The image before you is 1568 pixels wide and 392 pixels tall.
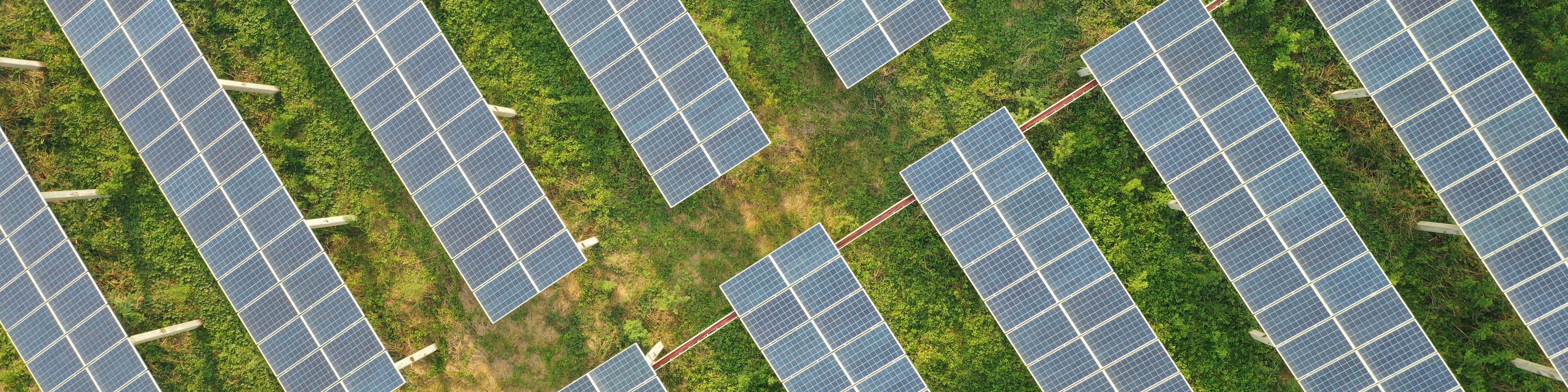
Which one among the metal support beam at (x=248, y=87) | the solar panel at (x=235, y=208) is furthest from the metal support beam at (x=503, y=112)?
the metal support beam at (x=248, y=87)

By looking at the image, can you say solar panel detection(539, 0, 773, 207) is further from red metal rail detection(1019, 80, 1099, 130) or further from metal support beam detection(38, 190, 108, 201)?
metal support beam detection(38, 190, 108, 201)

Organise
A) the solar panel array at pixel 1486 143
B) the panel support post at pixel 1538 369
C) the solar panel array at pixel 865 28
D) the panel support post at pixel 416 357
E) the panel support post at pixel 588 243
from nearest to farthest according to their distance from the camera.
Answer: the solar panel array at pixel 1486 143
the panel support post at pixel 1538 369
the solar panel array at pixel 865 28
the panel support post at pixel 588 243
the panel support post at pixel 416 357

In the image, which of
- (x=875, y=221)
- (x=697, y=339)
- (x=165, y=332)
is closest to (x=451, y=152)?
(x=697, y=339)

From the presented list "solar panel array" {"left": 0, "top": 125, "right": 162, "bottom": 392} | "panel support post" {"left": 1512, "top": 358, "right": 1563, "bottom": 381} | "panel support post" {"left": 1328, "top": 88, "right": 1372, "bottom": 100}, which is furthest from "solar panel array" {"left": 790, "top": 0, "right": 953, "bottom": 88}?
"solar panel array" {"left": 0, "top": 125, "right": 162, "bottom": 392}

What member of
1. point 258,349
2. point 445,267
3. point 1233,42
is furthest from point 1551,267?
point 258,349

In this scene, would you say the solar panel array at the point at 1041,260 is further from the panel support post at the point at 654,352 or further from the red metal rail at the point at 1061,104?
the panel support post at the point at 654,352

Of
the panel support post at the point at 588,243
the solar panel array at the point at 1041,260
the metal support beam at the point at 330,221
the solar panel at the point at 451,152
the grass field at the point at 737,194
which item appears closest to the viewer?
the solar panel array at the point at 1041,260
